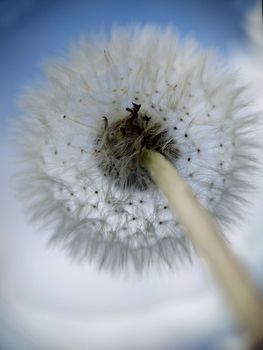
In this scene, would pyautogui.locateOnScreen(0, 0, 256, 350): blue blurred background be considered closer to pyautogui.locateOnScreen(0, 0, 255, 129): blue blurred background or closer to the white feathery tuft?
pyautogui.locateOnScreen(0, 0, 255, 129): blue blurred background

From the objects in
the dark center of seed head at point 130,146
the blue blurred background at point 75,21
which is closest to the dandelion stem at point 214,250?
the dark center of seed head at point 130,146

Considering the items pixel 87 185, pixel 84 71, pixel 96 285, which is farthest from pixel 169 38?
pixel 96 285

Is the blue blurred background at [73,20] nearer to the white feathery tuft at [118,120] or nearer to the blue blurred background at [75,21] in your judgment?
the blue blurred background at [75,21]

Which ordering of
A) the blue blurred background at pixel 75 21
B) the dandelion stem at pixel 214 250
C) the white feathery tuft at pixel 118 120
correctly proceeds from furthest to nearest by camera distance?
1. the blue blurred background at pixel 75 21
2. the white feathery tuft at pixel 118 120
3. the dandelion stem at pixel 214 250

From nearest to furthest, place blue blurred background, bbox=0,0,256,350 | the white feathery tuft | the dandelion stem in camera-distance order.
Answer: the dandelion stem → the white feathery tuft → blue blurred background, bbox=0,0,256,350

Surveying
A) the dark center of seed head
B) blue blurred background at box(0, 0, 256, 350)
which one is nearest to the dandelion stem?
the dark center of seed head

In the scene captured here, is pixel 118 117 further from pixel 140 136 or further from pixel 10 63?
pixel 10 63

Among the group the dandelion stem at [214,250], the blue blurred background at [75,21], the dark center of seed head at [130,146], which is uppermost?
the blue blurred background at [75,21]
